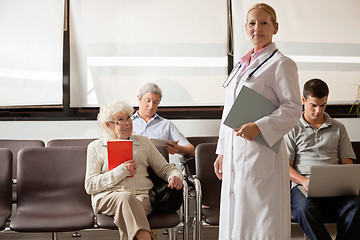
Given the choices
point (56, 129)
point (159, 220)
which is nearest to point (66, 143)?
point (56, 129)

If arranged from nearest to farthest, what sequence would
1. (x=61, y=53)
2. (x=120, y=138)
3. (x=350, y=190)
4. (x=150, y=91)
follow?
(x=350, y=190), (x=120, y=138), (x=150, y=91), (x=61, y=53)

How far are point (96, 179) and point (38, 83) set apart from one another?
1.90m

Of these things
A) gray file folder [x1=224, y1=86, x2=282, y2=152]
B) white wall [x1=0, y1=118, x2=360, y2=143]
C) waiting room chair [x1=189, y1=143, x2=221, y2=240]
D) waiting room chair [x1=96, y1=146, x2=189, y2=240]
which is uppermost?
gray file folder [x1=224, y1=86, x2=282, y2=152]

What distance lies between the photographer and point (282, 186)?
2342 millimetres


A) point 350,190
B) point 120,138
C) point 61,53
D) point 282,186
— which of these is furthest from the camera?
point 61,53

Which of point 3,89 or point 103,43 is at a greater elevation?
point 103,43

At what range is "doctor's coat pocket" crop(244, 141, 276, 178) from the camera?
2297 mm

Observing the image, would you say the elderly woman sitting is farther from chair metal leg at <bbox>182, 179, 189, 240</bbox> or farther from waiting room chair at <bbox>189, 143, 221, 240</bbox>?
waiting room chair at <bbox>189, 143, 221, 240</bbox>

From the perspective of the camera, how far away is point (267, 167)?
2303mm

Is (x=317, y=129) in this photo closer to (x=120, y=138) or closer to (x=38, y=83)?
(x=120, y=138)

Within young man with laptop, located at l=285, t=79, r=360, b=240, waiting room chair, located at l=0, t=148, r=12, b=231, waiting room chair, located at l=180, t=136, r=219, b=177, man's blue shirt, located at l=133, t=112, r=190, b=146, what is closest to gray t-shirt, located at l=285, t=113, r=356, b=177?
young man with laptop, located at l=285, t=79, r=360, b=240

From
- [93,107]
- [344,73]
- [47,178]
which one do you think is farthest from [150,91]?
[344,73]

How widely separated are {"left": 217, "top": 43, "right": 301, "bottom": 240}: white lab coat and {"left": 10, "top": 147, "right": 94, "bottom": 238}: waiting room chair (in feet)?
3.84

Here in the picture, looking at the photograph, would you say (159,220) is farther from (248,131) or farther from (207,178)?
(248,131)
